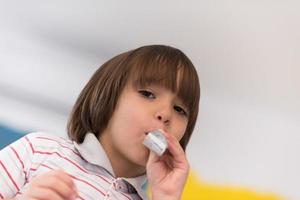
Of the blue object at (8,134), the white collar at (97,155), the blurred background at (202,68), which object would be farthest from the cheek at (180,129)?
the blue object at (8,134)

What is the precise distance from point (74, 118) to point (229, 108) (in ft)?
1.47

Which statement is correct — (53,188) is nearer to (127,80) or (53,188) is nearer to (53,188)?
(53,188)

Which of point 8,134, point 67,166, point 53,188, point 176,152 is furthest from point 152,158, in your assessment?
point 8,134

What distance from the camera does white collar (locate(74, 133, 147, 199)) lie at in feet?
2.96

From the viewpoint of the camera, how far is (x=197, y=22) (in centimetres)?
118

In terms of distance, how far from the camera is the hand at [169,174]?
35.5 inches

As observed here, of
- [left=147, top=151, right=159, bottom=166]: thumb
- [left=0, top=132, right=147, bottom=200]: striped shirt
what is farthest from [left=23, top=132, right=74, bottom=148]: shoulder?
[left=147, top=151, right=159, bottom=166]: thumb

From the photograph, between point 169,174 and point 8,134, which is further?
point 8,134

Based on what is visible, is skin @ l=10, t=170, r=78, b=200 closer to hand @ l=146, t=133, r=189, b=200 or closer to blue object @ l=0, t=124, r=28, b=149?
hand @ l=146, t=133, r=189, b=200

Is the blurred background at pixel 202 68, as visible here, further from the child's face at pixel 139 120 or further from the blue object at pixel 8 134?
the child's face at pixel 139 120

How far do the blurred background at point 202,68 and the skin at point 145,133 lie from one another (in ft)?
1.03

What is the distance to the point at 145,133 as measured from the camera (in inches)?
34.8

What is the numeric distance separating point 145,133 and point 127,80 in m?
0.12

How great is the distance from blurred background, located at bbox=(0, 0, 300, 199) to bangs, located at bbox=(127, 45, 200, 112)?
0.23 m
